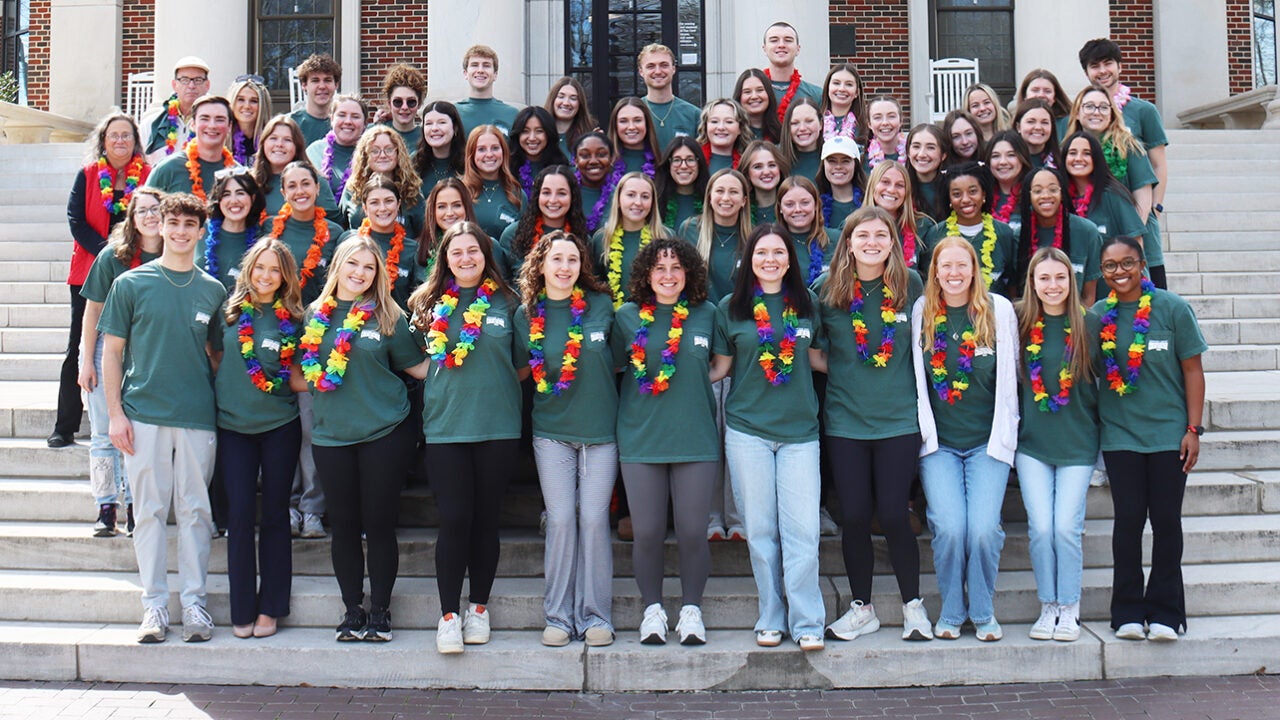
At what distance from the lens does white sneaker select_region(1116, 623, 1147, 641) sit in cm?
518

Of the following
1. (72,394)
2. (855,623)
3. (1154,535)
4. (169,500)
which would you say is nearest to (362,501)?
(169,500)

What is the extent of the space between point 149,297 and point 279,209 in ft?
3.68

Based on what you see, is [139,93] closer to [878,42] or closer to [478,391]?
[878,42]

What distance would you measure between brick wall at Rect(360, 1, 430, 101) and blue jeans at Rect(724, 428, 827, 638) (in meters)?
10.5

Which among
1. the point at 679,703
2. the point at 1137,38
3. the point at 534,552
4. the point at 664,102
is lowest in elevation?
the point at 679,703

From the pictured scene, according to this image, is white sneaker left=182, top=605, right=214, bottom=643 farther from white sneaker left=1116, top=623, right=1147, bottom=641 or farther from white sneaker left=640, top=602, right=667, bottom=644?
white sneaker left=1116, top=623, right=1147, bottom=641

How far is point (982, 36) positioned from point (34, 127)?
483 inches

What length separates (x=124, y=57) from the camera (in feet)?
47.8

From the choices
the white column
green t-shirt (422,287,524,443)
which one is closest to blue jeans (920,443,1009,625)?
green t-shirt (422,287,524,443)

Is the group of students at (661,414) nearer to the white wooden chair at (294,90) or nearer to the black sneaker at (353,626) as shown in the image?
the black sneaker at (353,626)

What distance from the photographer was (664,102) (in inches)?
297

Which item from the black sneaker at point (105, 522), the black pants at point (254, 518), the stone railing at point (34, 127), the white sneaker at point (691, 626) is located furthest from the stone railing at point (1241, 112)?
the stone railing at point (34, 127)

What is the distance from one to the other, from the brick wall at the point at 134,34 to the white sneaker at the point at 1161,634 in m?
14.0

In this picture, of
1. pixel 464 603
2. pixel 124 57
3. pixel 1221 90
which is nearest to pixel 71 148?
pixel 124 57
